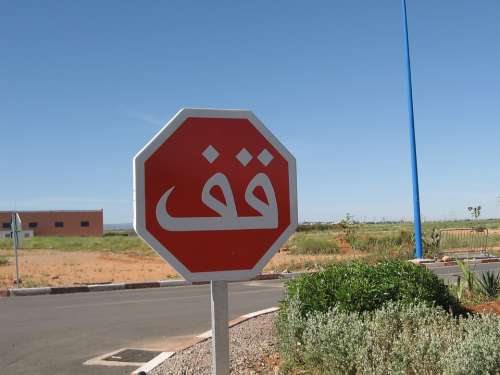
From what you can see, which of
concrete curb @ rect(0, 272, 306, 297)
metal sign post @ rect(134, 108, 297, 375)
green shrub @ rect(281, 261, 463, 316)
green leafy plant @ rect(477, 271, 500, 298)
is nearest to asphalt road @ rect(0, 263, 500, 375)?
concrete curb @ rect(0, 272, 306, 297)

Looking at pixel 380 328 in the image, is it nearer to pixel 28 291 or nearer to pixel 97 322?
pixel 97 322

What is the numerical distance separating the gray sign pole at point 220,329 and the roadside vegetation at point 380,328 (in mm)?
1789

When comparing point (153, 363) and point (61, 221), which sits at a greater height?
point (61, 221)

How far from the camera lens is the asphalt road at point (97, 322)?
698 centimetres

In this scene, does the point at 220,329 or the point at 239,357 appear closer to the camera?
the point at 220,329

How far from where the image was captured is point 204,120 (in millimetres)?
1877

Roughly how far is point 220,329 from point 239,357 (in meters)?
3.77

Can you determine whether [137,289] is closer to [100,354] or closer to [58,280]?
[58,280]

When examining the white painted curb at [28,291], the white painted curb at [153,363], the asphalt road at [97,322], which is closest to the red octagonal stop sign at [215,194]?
the white painted curb at [153,363]

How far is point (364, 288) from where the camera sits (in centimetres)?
566

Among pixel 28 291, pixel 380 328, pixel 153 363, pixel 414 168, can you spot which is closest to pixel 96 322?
pixel 153 363

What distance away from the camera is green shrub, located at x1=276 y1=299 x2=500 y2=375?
327 centimetres

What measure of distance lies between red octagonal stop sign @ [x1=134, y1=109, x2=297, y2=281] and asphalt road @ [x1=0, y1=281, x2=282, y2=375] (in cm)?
475

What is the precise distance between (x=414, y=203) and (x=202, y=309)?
11.7m
